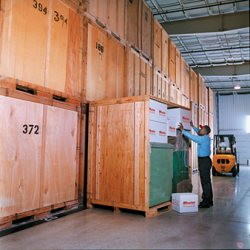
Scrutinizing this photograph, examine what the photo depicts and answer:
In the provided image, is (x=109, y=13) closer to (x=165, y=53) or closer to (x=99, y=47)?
(x=99, y=47)

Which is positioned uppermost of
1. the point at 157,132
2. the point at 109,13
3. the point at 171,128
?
the point at 109,13

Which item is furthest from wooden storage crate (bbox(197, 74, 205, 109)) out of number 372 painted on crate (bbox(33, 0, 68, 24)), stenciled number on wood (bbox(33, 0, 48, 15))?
stenciled number on wood (bbox(33, 0, 48, 15))

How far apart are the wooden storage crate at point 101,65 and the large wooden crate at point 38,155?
2.48 feet

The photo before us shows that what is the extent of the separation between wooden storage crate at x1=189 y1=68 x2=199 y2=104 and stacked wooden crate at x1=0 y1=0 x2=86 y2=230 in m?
8.72

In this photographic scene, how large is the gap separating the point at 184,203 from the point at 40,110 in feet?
10.1

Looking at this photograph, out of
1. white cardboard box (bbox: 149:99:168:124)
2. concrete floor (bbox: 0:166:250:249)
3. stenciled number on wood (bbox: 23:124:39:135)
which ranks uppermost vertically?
white cardboard box (bbox: 149:99:168:124)

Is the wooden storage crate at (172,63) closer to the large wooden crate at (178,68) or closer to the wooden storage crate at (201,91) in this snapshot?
the large wooden crate at (178,68)

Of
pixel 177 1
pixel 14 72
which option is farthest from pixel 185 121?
pixel 177 1

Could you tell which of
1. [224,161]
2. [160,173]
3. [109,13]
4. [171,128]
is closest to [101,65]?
[109,13]

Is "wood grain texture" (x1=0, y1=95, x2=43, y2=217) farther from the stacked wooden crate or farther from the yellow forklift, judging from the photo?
the yellow forklift

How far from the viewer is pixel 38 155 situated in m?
3.97

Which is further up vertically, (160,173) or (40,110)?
(40,110)

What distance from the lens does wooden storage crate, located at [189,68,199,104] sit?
12702mm

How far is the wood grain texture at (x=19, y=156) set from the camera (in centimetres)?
345
